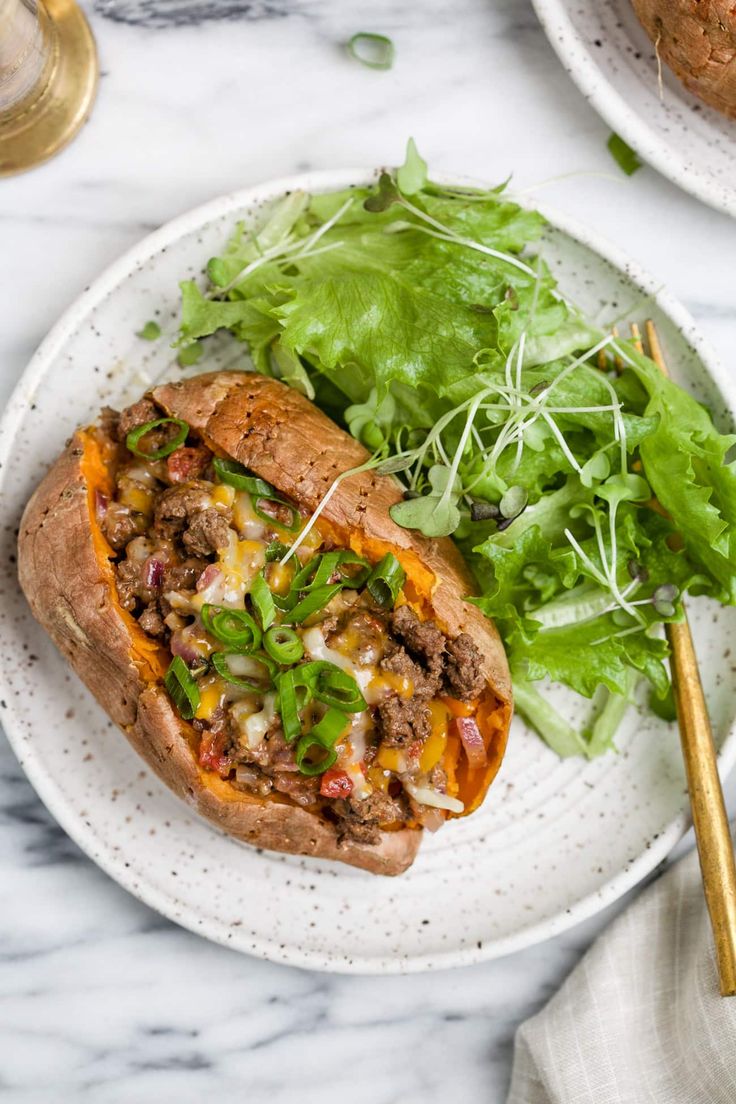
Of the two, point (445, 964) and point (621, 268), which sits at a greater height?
point (621, 268)

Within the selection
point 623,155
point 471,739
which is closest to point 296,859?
point 471,739

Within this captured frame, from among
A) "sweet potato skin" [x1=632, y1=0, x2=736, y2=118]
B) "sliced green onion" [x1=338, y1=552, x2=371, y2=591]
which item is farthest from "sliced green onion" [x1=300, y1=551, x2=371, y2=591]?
"sweet potato skin" [x1=632, y1=0, x2=736, y2=118]

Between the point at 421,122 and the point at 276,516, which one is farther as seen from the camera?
the point at 421,122

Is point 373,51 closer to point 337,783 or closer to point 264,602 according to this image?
point 264,602

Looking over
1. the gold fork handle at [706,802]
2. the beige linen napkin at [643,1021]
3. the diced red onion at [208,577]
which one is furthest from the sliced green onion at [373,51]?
the beige linen napkin at [643,1021]

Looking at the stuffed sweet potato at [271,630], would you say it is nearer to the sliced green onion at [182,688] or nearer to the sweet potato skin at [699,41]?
the sliced green onion at [182,688]

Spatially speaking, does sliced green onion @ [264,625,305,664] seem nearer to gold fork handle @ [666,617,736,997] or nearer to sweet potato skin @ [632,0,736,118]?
gold fork handle @ [666,617,736,997]

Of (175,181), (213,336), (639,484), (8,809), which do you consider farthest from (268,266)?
(8,809)

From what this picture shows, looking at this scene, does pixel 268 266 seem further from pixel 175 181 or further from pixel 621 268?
pixel 621 268
